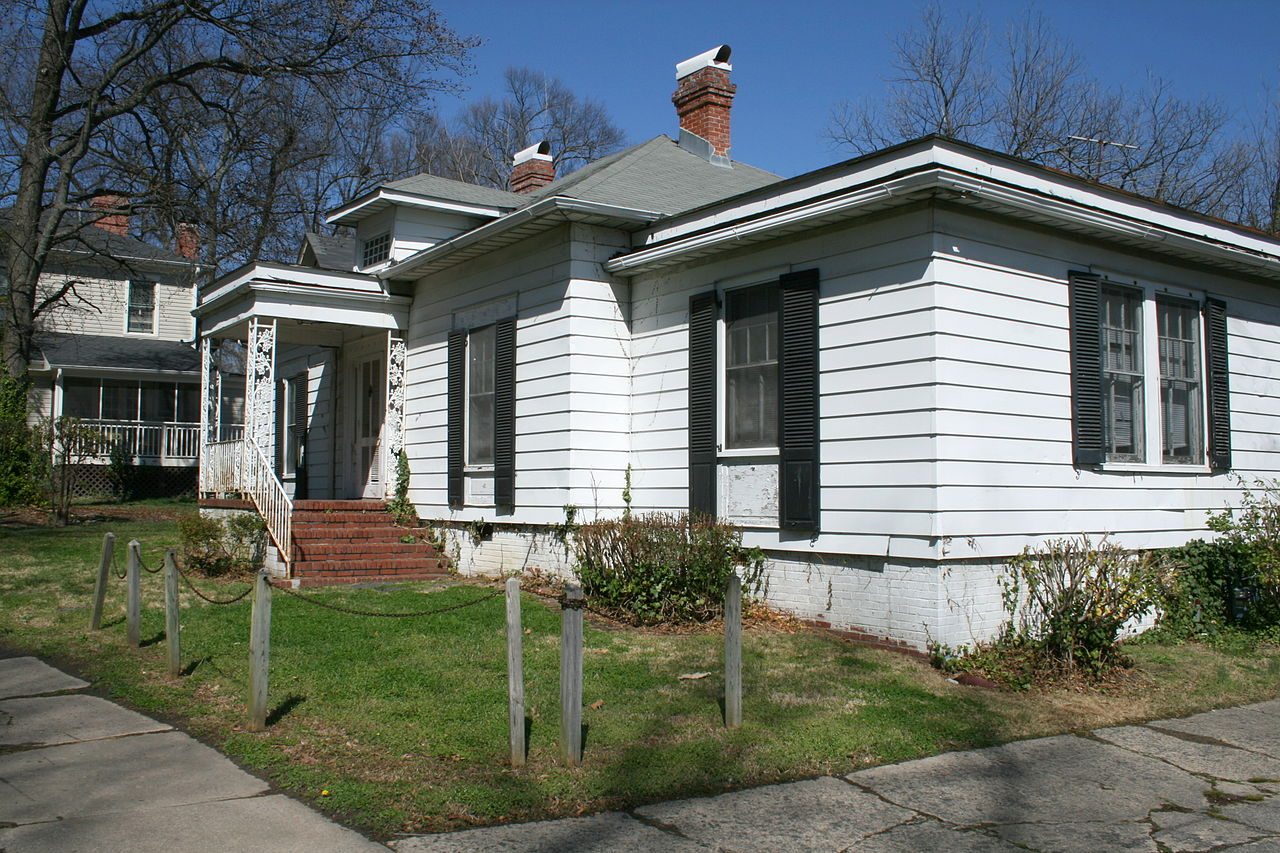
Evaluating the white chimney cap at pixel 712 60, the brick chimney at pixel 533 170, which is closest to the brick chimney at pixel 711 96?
the white chimney cap at pixel 712 60

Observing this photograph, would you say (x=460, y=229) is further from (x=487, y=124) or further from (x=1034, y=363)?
(x=487, y=124)

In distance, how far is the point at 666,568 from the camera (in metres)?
10.0

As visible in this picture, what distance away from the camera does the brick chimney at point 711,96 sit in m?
17.0

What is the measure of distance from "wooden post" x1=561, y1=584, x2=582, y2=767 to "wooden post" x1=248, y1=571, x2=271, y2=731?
204 cm

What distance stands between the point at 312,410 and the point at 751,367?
10848 mm

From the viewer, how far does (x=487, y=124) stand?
43.4 m

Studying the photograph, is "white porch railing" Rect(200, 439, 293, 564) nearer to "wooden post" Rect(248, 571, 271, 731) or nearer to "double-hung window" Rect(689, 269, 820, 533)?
"double-hung window" Rect(689, 269, 820, 533)

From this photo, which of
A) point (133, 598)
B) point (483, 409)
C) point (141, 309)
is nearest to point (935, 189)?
point (483, 409)

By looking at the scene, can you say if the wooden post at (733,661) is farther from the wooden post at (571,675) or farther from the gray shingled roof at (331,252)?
the gray shingled roof at (331,252)

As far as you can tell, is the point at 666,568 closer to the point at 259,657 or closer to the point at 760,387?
the point at 760,387

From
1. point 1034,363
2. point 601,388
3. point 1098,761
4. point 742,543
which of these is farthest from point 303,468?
point 1098,761

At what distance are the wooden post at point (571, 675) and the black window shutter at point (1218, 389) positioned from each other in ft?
27.9

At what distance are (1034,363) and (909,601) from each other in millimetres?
2538

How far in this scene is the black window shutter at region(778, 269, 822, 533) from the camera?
10000mm
